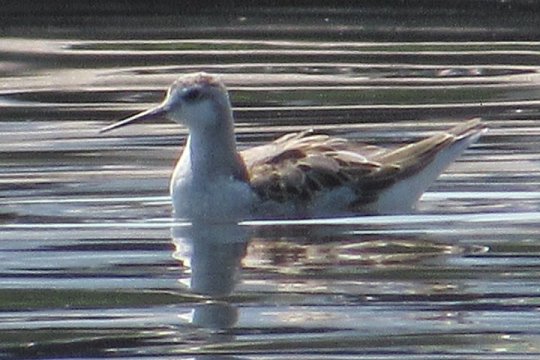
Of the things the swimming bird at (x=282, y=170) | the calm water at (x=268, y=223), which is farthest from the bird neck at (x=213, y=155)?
the calm water at (x=268, y=223)

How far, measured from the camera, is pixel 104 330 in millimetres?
9648

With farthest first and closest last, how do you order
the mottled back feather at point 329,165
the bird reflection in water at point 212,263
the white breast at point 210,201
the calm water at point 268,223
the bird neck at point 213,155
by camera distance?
the bird neck at point 213,155
the mottled back feather at point 329,165
the white breast at point 210,201
the bird reflection in water at point 212,263
the calm water at point 268,223

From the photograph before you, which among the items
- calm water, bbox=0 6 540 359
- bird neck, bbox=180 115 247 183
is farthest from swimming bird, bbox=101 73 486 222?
calm water, bbox=0 6 540 359

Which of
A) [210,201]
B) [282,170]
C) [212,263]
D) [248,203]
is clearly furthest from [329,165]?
[212,263]

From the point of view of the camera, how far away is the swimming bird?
1265 centimetres

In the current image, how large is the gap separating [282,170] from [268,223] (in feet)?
1.38

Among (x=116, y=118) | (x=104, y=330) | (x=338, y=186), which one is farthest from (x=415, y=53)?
(x=104, y=330)

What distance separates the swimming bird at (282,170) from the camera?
12648mm

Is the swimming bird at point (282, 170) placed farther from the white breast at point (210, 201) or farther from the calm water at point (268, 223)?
the calm water at point (268, 223)

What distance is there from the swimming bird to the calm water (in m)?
0.20

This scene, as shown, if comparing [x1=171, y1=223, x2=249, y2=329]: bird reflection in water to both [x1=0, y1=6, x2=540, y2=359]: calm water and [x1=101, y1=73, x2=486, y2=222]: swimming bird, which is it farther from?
[x1=101, y1=73, x2=486, y2=222]: swimming bird

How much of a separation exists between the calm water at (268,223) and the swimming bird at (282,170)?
201mm

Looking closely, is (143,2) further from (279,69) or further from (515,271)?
(515,271)

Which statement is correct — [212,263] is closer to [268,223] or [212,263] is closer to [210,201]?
[268,223]
